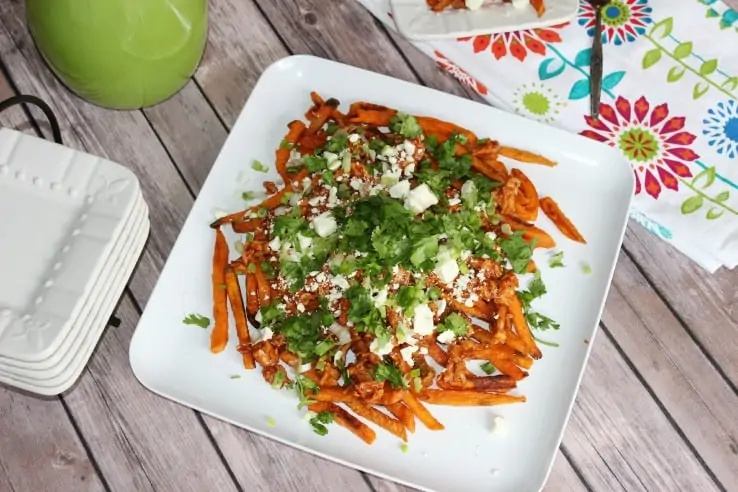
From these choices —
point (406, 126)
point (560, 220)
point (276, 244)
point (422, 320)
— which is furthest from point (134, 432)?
point (560, 220)

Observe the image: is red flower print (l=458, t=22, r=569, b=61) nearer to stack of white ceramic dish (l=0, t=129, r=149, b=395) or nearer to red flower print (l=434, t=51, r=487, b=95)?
red flower print (l=434, t=51, r=487, b=95)

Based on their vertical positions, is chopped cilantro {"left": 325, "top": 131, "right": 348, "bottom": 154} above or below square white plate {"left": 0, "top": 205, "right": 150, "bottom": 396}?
above

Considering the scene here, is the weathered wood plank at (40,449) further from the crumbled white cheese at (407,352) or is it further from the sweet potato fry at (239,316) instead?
the crumbled white cheese at (407,352)

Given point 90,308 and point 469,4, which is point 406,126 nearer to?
point 469,4

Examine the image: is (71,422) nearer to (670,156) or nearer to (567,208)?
(567,208)

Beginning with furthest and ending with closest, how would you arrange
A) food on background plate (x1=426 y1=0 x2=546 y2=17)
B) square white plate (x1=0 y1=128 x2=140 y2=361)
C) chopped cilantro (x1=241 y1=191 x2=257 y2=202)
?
food on background plate (x1=426 y1=0 x2=546 y2=17), chopped cilantro (x1=241 y1=191 x2=257 y2=202), square white plate (x1=0 y1=128 x2=140 y2=361)

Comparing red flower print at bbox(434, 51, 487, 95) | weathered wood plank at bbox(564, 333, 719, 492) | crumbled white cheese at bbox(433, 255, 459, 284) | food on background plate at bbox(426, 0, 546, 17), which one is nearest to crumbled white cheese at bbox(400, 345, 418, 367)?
crumbled white cheese at bbox(433, 255, 459, 284)

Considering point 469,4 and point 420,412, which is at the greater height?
point 469,4

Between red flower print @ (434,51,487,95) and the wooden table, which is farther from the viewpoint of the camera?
red flower print @ (434,51,487,95)
